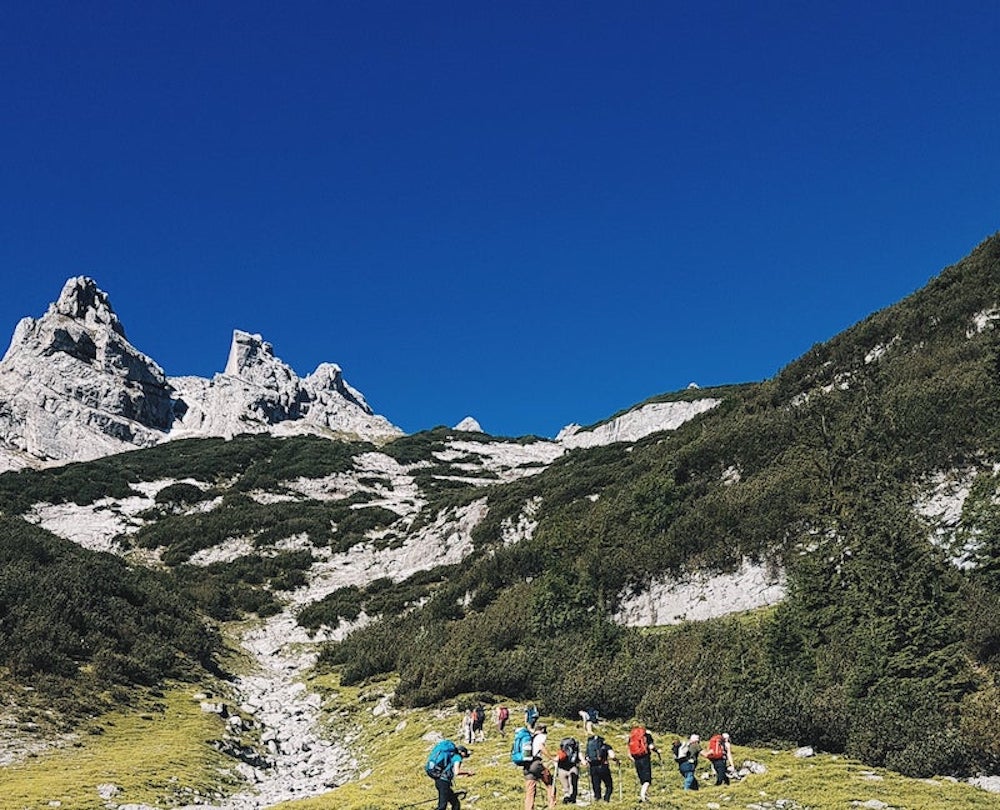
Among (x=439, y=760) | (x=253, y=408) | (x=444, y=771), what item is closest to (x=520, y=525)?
(x=439, y=760)

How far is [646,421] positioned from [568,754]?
107096mm

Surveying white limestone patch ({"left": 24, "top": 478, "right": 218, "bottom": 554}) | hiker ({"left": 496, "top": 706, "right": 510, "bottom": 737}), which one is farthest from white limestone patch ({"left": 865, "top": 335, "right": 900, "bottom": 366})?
white limestone patch ({"left": 24, "top": 478, "right": 218, "bottom": 554})

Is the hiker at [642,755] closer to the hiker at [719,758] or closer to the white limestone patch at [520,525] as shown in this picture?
the hiker at [719,758]

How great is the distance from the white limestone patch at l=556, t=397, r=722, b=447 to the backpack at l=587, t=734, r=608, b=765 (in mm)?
98966

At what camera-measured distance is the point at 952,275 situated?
46781mm

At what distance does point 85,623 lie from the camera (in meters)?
30.7

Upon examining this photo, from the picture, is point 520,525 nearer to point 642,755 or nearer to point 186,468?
point 642,755

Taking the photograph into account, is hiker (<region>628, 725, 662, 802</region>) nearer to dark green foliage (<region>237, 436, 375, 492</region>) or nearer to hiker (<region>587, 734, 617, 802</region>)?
hiker (<region>587, 734, 617, 802</region>)

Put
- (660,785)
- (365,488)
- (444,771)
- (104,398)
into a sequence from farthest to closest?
1. (104,398)
2. (365,488)
3. (660,785)
4. (444,771)

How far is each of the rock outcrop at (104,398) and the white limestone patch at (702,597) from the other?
110028 mm

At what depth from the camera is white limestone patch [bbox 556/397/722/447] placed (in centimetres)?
11519

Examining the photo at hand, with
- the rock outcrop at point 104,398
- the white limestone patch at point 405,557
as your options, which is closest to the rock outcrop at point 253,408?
the rock outcrop at point 104,398

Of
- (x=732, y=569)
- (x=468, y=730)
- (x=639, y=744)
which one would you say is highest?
(x=732, y=569)

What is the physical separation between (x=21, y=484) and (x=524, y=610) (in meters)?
72.1
